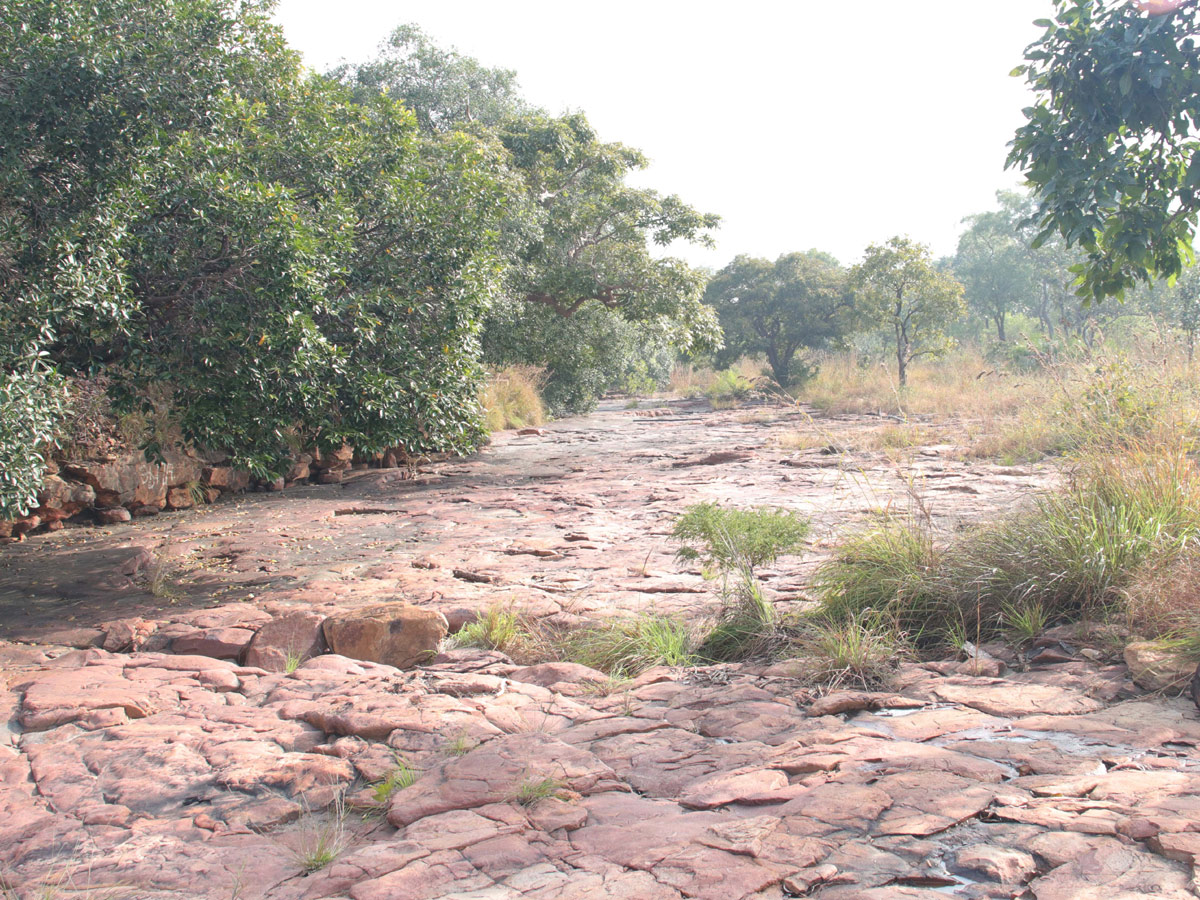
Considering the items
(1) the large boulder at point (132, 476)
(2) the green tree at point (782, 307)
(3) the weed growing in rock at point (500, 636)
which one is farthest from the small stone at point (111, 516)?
(2) the green tree at point (782, 307)

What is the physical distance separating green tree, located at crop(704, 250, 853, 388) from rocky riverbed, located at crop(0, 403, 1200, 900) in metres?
24.0

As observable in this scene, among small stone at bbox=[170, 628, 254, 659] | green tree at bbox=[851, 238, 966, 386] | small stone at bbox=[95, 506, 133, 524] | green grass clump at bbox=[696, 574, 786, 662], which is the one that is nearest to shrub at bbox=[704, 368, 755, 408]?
green tree at bbox=[851, 238, 966, 386]

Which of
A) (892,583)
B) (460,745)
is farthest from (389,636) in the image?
(892,583)

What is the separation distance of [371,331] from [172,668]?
3686mm

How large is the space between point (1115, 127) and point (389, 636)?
480 cm

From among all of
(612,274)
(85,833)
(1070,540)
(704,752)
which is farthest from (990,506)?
(612,274)

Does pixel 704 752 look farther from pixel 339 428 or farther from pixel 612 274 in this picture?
pixel 612 274

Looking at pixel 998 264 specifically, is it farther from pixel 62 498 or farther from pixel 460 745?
pixel 460 745

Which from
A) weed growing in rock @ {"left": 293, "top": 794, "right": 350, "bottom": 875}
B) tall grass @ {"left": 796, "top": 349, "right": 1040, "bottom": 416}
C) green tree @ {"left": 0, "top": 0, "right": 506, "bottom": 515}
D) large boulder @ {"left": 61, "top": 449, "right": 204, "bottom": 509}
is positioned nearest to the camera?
weed growing in rock @ {"left": 293, "top": 794, "right": 350, "bottom": 875}

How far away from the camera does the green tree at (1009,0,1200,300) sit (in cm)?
416

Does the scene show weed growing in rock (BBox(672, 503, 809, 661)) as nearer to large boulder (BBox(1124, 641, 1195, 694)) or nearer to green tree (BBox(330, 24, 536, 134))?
large boulder (BBox(1124, 641, 1195, 694))

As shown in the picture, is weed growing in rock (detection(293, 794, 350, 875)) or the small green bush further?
the small green bush

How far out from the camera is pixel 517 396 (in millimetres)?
20266

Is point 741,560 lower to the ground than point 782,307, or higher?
lower
